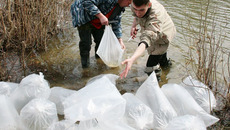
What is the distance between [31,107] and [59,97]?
482 millimetres

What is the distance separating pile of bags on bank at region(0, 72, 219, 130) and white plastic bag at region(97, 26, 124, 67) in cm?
78

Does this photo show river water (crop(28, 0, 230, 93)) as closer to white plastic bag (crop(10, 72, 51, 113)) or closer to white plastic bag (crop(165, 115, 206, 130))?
white plastic bag (crop(10, 72, 51, 113))

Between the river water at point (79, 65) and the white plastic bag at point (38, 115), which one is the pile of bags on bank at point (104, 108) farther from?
the river water at point (79, 65)

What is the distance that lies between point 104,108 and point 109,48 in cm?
130

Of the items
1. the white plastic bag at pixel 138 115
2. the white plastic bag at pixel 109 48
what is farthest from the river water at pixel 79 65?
the white plastic bag at pixel 138 115

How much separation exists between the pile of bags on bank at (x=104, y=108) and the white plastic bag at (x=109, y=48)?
781 mm

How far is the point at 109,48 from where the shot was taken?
303cm

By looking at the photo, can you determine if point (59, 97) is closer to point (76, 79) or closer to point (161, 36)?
point (76, 79)

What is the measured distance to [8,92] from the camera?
2320 millimetres

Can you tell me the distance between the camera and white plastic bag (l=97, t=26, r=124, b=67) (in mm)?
2937

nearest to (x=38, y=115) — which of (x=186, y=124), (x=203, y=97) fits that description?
(x=186, y=124)

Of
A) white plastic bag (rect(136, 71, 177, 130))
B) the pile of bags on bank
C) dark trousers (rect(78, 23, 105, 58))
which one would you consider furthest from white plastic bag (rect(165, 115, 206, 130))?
dark trousers (rect(78, 23, 105, 58))

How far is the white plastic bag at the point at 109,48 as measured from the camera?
9.64ft

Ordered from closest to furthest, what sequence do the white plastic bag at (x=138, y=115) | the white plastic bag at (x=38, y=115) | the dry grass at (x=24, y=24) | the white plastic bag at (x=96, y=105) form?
the white plastic bag at (x=96, y=105) → the white plastic bag at (x=38, y=115) → the white plastic bag at (x=138, y=115) → the dry grass at (x=24, y=24)
